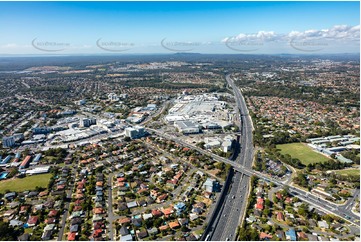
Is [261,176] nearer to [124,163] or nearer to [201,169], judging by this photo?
[201,169]

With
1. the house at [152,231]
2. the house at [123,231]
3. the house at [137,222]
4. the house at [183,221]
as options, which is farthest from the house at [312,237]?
the house at [123,231]

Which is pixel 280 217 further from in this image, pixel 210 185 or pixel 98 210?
pixel 98 210

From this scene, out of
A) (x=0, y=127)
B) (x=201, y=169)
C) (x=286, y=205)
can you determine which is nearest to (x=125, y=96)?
(x=0, y=127)

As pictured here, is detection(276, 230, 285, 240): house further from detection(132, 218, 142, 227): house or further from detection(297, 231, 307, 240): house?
detection(132, 218, 142, 227): house

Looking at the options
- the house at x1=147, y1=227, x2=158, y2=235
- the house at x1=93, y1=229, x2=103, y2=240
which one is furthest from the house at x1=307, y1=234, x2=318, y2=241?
the house at x1=93, y1=229, x2=103, y2=240

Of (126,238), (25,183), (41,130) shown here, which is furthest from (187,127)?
(126,238)

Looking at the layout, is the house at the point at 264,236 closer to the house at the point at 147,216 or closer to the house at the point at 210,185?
the house at the point at 210,185
